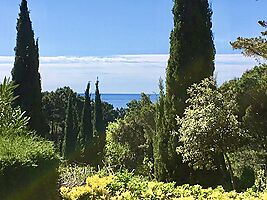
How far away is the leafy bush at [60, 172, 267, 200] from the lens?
5686mm

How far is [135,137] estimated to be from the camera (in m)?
26.4

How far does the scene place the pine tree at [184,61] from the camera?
10.7 meters

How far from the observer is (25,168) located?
14.5 feet

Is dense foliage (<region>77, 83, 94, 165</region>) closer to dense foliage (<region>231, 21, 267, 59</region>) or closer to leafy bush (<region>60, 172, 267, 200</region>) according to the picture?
dense foliage (<region>231, 21, 267, 59</region>)

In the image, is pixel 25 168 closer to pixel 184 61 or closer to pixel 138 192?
pixel 138 192

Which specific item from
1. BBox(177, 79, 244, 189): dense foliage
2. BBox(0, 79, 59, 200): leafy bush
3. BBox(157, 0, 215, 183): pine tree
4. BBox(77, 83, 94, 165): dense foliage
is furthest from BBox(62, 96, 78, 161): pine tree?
BBox(0, 79, 59, 200): leafy bush

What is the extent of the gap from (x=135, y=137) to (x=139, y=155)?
4.25 feet

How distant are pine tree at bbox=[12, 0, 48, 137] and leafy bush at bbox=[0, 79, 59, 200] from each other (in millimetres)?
12990

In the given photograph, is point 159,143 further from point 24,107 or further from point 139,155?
point 139,155

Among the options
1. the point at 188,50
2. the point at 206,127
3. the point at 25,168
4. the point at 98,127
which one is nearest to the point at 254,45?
the point at 188,50

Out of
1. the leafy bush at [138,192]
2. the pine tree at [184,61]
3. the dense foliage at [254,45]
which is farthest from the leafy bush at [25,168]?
the dense foliage at [254,45]

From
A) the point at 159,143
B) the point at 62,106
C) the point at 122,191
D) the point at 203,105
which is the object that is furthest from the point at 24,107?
the point at 62,106

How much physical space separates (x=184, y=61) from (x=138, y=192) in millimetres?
5390

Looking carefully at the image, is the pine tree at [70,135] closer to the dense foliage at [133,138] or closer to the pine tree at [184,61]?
the dense foliage at [133,138]
